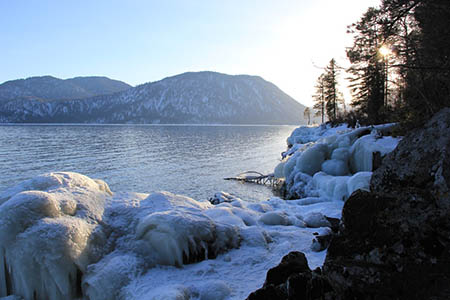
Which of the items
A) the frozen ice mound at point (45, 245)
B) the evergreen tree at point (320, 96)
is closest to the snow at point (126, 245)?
the frozen ice mound at point (45, 245)

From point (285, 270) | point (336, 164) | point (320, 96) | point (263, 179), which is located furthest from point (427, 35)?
point (320, 96)

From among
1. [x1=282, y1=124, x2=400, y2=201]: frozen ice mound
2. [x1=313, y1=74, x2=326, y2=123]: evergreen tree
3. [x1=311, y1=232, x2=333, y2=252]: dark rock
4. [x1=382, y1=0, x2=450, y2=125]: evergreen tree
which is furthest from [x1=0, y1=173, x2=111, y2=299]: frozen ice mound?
[x1=313, y1=74, x2=326, y2=123]: evergreen tree

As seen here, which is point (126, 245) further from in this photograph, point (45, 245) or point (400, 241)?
point (400, 241)

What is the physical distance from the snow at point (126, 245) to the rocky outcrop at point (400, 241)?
2.18m

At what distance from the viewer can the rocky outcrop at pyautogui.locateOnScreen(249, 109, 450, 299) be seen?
3086 millimetres

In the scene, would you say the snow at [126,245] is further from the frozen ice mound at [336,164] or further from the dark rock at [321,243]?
the frozen ice mound at [336,164]

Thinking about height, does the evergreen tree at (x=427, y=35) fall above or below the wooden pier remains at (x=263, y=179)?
above

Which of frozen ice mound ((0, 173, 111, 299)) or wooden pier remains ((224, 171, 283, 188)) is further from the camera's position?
wooden pier remains ((224, 171, 283, 188))

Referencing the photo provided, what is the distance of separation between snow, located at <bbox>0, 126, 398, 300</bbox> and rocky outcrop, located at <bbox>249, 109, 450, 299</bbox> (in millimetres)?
2185

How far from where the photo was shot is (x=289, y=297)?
3.75m

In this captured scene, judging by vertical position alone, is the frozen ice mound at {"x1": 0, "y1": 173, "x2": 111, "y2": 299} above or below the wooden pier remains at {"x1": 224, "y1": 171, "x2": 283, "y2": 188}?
above

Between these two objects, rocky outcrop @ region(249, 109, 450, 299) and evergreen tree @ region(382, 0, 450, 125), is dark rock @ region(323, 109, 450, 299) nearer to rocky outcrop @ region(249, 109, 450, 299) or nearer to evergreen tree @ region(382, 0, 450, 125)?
rocky outcrop @ region(249, 109, 450, 299)

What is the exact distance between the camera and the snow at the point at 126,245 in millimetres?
5336

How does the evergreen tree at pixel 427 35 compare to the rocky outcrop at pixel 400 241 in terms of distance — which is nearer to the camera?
the rocky outcrop at pixel 400 241
